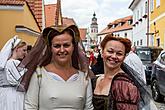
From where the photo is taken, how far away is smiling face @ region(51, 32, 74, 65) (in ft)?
8.99

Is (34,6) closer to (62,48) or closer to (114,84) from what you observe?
(62,48)

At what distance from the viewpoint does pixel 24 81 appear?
9.30ft

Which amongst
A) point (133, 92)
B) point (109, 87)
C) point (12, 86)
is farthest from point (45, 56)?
point (12, 86)

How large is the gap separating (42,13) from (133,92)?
17.8m

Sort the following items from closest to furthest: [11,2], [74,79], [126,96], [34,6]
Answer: [126,96]
[74,79]
[11,2]
[34,6]

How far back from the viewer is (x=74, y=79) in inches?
111

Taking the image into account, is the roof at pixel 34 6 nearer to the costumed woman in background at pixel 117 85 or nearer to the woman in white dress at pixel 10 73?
the woman in white dress at pixel 10 73

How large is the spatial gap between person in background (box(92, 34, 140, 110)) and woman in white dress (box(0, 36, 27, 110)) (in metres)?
1.21

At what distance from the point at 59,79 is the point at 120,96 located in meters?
A: 0.45

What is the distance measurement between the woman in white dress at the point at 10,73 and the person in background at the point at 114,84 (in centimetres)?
121

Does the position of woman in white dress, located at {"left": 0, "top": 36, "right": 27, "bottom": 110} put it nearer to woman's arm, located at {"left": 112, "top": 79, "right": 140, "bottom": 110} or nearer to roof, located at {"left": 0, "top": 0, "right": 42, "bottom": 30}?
woman's arm, located at {"left": 112, "top": 79, "right": 140, "bottom": 110}

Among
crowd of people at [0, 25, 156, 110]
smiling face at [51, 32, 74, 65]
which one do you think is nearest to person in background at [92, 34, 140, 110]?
crowd of people at [0, 25, 156, 110]

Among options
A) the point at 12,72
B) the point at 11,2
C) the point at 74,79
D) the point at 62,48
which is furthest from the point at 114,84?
the point at 11,2

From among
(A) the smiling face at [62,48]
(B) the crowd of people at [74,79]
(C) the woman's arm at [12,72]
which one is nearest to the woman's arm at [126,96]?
(B) the crowd of people at [74,79]
